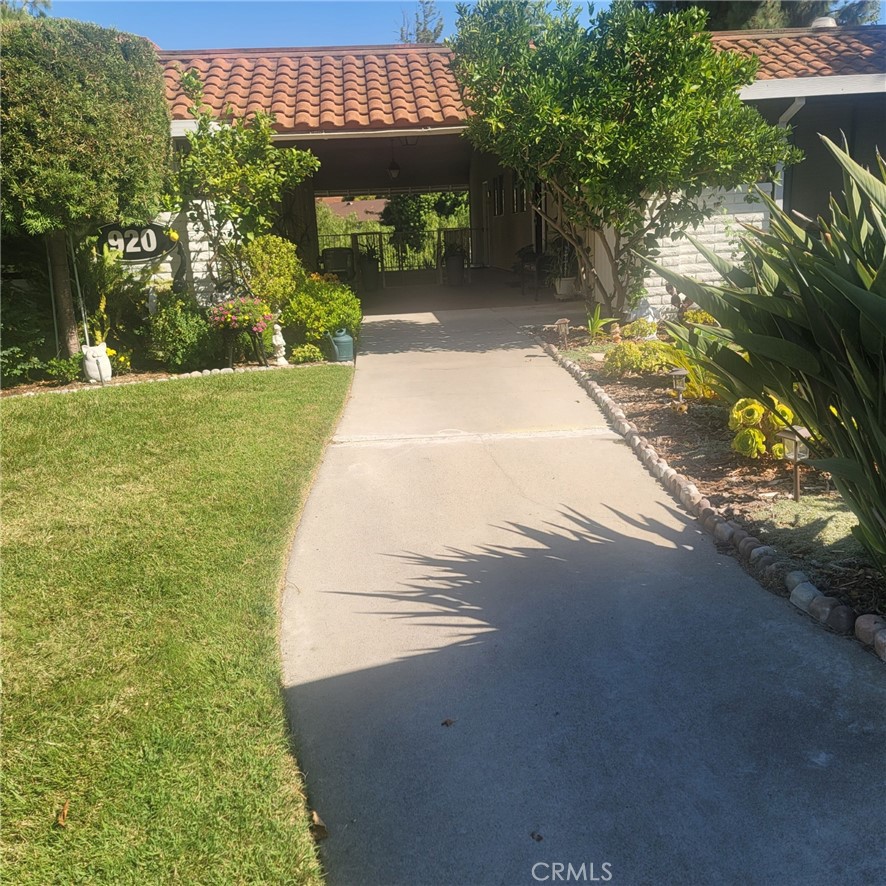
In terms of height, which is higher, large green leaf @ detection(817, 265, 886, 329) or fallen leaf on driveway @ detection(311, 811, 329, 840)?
large green leaf @ detection(817, 265, 886, 329)

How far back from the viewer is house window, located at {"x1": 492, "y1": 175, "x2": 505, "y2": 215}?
20.6 metres

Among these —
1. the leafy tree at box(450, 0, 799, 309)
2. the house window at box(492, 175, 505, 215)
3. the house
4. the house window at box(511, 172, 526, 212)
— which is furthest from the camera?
the house window at box(492, 175, 505, 215)

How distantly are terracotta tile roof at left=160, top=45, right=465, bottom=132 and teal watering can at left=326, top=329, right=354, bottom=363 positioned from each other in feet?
10.1

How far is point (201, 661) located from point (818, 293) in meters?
2.89

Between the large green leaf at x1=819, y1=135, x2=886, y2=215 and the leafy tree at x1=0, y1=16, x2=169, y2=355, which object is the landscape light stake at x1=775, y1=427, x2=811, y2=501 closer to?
the large green leaf at x1=819, y1=135, x2=886, y2=215

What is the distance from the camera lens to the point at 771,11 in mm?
22484

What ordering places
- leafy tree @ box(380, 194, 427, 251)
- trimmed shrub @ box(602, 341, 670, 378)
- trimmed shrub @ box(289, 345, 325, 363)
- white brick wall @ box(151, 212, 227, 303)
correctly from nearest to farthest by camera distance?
trimmed shrub @ box(602, 341, 670, 378) → trimmed shrub @ box(289, 345, 325, 363) → white brick wall @ box(151, 212, 227, 303) → leafy tree @ box(380, 194, 427, 251)

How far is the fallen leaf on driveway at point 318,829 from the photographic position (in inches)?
93.7

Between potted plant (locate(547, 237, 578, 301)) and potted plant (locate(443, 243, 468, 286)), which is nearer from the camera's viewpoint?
potted plant (locate(547, 237, 578, 301))

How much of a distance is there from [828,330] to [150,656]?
121 inches

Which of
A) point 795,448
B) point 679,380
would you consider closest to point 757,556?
point 795,448

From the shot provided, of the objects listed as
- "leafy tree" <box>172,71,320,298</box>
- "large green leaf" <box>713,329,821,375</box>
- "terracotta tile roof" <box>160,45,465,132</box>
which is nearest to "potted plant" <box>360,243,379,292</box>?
"terracotta tile roof" <box>160,45,465,132</box>

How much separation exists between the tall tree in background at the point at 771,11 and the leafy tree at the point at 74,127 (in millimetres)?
16082

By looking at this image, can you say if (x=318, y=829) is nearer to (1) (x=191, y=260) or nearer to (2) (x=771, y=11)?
(1) (x=191, y=260)
